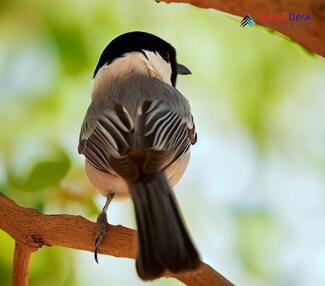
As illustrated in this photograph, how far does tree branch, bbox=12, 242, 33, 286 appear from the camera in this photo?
93.9 inches

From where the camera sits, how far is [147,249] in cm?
191

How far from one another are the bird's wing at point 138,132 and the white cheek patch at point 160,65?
0.21 metres

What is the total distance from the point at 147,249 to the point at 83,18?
77.4 inches

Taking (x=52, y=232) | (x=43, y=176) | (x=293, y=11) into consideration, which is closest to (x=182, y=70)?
(x=43, y=176)

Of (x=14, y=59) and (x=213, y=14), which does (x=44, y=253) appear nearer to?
(x=14, y=59)

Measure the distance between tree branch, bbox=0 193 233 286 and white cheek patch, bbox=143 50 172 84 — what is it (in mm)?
964

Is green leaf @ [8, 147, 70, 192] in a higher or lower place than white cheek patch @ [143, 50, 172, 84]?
lower

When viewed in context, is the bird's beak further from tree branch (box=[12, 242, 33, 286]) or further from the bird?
tree branch (box=[12, 242, 33, 286])

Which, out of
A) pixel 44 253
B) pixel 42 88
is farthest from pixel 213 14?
pixel 44 253

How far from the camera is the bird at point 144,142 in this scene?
191cm

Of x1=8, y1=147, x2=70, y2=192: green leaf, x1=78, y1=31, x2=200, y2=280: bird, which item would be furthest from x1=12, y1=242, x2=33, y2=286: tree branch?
x1=8, y1=147, x2=70, y2=192: green leaf

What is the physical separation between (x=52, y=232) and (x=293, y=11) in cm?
104

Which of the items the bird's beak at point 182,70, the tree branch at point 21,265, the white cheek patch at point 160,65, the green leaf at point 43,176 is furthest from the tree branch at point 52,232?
the bird's beak at point 182,70

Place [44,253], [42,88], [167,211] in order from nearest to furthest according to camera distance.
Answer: [167,211] < [44,253] < [42,88]
